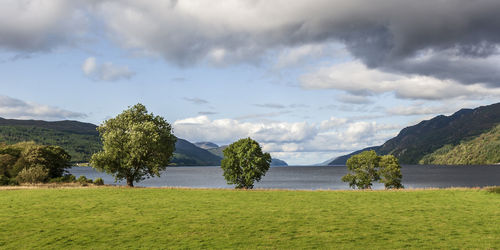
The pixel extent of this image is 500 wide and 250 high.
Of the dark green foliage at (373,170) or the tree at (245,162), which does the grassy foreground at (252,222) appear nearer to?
the tree at (245,162)

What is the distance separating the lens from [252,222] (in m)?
32.3

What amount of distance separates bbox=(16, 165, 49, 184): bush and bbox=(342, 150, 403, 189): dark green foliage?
83560 millimetres

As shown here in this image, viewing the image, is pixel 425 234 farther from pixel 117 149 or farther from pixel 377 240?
pixel 117 149

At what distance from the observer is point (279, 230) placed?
94.9 feet

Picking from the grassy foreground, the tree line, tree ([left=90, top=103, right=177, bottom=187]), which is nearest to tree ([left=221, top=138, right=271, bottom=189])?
the tree line

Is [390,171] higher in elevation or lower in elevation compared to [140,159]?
lower

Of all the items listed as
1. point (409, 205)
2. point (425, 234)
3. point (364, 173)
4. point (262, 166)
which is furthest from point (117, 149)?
point (364, 173)

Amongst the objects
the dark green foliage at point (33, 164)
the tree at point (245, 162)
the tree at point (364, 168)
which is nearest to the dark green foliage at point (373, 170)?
the tree at point (364, 168)

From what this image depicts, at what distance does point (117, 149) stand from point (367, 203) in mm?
49925

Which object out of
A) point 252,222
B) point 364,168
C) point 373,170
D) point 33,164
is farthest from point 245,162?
point 33,164

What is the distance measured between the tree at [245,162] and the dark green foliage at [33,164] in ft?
159

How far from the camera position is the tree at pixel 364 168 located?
96.8 m

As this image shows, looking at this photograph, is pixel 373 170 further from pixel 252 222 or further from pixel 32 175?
pixel 32 175

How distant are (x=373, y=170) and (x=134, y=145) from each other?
221 feet
